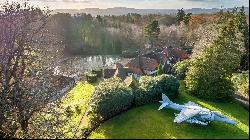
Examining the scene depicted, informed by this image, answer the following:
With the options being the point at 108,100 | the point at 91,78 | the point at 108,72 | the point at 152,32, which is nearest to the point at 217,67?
the point at 108,100

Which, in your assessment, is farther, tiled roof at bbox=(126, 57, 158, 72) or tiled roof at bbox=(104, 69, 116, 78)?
tiled roof at bbox=(126, 57, 158, 72)

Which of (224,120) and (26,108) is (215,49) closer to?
(224,120)

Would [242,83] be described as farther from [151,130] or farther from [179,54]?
[179,54]

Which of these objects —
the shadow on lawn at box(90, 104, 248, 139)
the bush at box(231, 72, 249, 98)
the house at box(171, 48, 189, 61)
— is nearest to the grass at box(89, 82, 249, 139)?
the shadow on lawn at box(90, 104, 248, 139)

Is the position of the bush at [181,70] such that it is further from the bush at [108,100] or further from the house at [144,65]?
the bush at [108,100]

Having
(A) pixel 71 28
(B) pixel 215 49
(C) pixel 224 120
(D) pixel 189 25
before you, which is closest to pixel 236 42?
(B) pixel 215 49

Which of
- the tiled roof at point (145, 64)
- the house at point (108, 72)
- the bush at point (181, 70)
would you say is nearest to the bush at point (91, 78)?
the house at point (108, 72)

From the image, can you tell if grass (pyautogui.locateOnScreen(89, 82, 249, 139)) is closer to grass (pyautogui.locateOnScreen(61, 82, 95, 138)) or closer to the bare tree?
the bare tree
